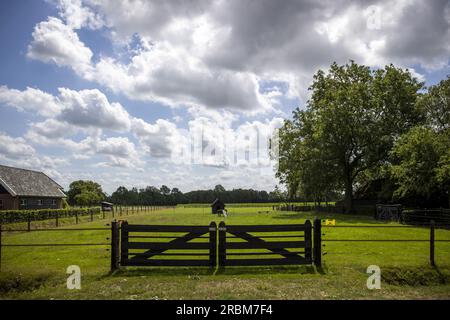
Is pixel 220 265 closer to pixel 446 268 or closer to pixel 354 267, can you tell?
pixel 354 267

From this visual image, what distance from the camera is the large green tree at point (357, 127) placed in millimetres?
46406

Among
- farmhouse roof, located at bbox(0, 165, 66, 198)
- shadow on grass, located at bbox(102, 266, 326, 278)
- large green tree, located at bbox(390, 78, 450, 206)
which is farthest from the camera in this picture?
farmhouse roof, located at bbox(0, 165, 66, 198)

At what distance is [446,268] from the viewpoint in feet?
39.8

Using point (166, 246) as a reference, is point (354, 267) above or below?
below

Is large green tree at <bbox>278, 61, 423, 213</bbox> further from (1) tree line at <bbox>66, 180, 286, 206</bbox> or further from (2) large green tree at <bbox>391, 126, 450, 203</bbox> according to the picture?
(1) tree line at <bbox>66, 180, 286, 206</bbox>

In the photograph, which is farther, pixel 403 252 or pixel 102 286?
pixel 403 252

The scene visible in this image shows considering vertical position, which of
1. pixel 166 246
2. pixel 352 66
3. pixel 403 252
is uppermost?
pixel 352 66

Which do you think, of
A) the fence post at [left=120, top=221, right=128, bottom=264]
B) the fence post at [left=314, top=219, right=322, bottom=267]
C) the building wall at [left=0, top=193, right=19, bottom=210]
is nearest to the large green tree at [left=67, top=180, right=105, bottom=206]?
the building wall at [left=0, top=193, right=19, bottom=210]

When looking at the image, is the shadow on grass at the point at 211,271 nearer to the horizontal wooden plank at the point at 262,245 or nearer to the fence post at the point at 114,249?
the fence post at the point at 114,249

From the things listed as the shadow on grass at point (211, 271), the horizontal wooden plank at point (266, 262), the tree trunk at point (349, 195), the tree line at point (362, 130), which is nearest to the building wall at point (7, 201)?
the tree line at point (362, 130)

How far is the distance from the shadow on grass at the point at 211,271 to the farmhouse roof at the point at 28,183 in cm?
4718

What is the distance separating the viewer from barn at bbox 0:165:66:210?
167 ft
